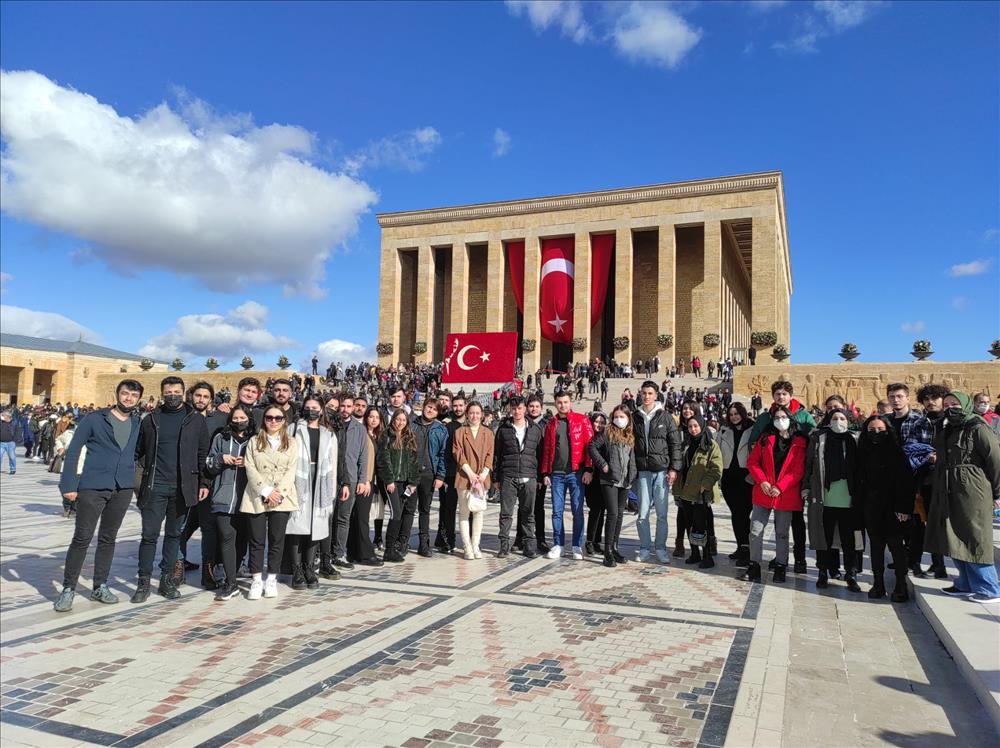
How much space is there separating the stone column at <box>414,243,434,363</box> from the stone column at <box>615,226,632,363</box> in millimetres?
10958

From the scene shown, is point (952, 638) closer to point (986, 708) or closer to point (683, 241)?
point (986, 708)

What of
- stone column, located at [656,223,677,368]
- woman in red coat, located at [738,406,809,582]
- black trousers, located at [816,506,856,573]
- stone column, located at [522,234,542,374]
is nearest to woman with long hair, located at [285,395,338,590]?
woman in red coat, located at [738,406,809,582]

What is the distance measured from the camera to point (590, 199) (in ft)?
120

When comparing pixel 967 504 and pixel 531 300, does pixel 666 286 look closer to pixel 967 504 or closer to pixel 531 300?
pixel 531 300

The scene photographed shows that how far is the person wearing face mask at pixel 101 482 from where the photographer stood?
5332mm

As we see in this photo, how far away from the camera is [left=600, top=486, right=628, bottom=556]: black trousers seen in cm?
689

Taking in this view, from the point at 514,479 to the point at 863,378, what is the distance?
74.5ft

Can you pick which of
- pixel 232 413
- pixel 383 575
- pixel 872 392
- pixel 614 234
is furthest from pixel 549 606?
pixel 614 234

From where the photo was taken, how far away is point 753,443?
6590 millimetres

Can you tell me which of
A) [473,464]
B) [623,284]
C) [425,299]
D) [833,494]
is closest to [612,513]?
[473,464]

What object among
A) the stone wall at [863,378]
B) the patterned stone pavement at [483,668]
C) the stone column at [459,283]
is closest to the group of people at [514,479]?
the patterned stone pavement at [483,668]

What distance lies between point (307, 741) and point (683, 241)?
37138mm

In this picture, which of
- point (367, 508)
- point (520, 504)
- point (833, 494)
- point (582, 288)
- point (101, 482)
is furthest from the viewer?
point (582, 288)

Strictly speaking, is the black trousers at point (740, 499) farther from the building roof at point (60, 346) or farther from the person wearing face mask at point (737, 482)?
the building roof at point (60, 346)
